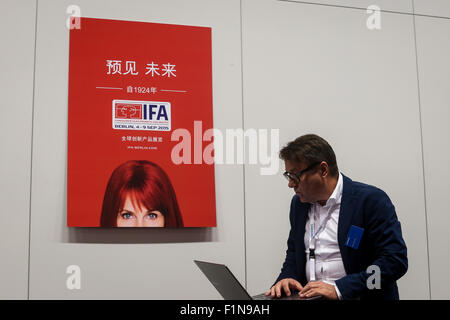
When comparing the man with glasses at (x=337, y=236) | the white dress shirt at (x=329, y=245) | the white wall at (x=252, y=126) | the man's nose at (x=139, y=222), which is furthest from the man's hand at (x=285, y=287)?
the man's nose at (x=139, y=222)

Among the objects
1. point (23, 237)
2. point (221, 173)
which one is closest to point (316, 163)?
point (221, 173)

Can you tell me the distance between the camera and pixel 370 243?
7.55 ft

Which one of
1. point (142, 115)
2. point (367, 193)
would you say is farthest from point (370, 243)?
point (142, 115)

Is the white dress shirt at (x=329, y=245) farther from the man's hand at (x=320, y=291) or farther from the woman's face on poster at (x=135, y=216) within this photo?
the woman's face on poster at (x=135, y=216)

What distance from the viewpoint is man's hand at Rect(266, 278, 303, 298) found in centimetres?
230

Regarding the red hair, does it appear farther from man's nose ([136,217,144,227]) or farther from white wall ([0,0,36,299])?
white wall ([0,0,36,299])

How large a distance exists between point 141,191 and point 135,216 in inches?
6.1

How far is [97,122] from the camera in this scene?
123 inches

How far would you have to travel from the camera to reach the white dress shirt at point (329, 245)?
92.7 inches

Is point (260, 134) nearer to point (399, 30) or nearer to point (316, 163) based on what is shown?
point (316, 163)

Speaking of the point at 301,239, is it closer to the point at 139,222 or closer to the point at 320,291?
the point at 320,291

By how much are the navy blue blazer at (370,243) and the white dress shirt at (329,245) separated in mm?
40

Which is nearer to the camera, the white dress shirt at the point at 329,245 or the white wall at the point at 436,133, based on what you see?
the white dress shirt at the point at 329,245
